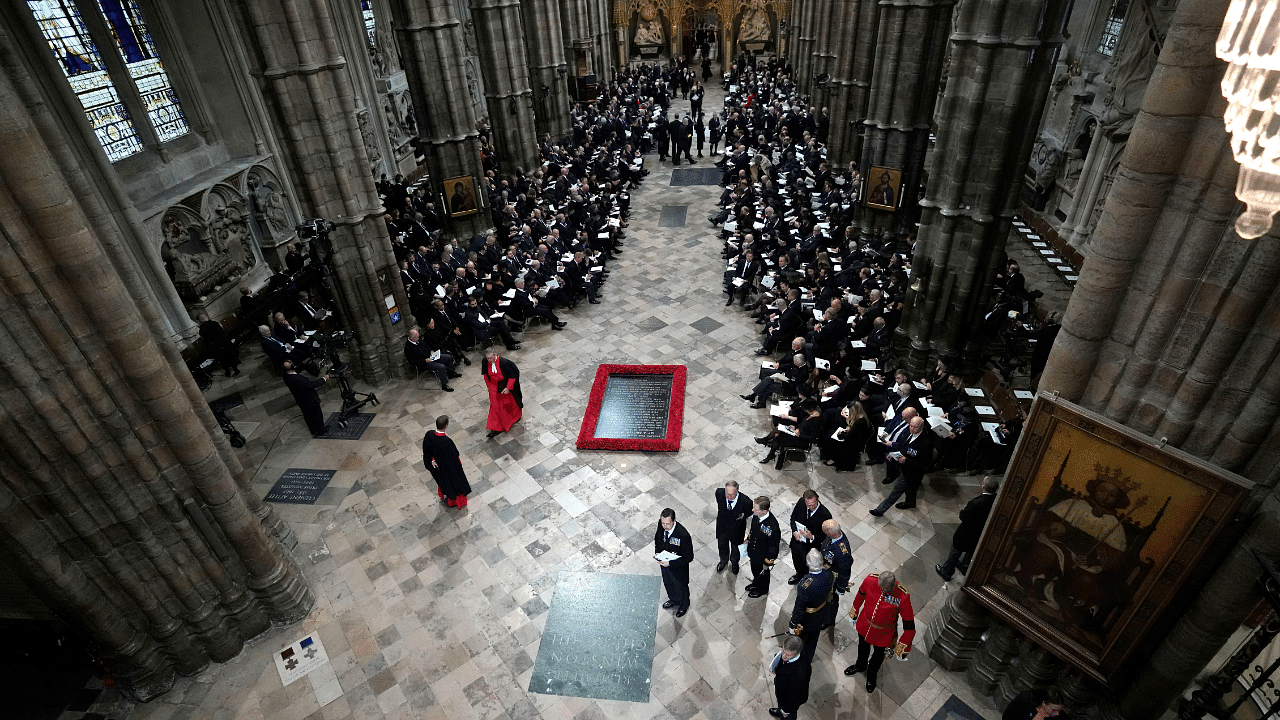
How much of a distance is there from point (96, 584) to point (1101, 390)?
9.86 m

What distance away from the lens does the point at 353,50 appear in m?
19.9

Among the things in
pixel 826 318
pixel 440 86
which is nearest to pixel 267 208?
pixel 440 86

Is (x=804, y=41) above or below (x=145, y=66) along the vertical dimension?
below

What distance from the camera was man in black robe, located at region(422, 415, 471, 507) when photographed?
9039 millimetres

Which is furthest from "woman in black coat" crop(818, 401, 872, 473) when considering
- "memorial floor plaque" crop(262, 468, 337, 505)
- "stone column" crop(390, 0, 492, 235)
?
"stone column" crop(390, 0, 492, 235)

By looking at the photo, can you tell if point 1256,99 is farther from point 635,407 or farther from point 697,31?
point 697,31

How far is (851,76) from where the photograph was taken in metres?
20.4

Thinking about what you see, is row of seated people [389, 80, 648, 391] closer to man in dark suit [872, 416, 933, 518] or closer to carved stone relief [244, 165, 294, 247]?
carved stone relief [244, 165, 294, 247]

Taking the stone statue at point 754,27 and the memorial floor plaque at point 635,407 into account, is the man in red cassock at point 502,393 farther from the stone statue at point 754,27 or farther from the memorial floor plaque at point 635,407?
the stone statue at point 754,27

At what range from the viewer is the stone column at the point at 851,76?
1916cm

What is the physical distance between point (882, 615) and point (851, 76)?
18.9m

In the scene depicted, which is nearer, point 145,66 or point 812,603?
point 812,603

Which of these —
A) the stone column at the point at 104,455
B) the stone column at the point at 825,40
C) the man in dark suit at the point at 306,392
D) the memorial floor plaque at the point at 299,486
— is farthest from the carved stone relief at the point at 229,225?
the stone column at the point at 825,40

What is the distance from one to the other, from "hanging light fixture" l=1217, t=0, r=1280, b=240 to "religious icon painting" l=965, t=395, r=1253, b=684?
8.38ft
